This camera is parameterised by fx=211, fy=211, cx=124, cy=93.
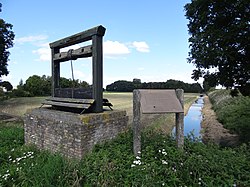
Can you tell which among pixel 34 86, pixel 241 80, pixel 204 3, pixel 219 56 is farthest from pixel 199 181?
pixel 34 86

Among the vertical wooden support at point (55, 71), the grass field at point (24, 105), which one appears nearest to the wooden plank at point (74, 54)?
the vertical wooden support at point (55, 71)

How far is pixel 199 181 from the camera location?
3.98 meters

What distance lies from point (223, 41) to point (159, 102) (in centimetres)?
389

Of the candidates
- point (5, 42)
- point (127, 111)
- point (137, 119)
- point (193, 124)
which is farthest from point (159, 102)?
point (5, 42)

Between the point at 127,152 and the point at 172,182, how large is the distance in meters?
1.33

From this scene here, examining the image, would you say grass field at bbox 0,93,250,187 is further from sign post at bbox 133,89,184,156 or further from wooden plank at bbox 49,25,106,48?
wooden plank at bbox 49,25,106,48

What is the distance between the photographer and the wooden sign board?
4660 millimetres

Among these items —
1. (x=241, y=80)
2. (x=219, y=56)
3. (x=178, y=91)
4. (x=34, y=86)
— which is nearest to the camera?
(x=178, y=91)

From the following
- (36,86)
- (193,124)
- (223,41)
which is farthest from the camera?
(36,86)

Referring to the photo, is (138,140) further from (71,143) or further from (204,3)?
(204,3)

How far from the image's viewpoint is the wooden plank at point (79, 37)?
5789 mm

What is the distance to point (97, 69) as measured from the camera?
5.85 metres

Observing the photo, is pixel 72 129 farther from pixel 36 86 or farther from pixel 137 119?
pixel 36 86

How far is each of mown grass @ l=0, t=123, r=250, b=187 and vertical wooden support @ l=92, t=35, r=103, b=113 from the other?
140 cm
